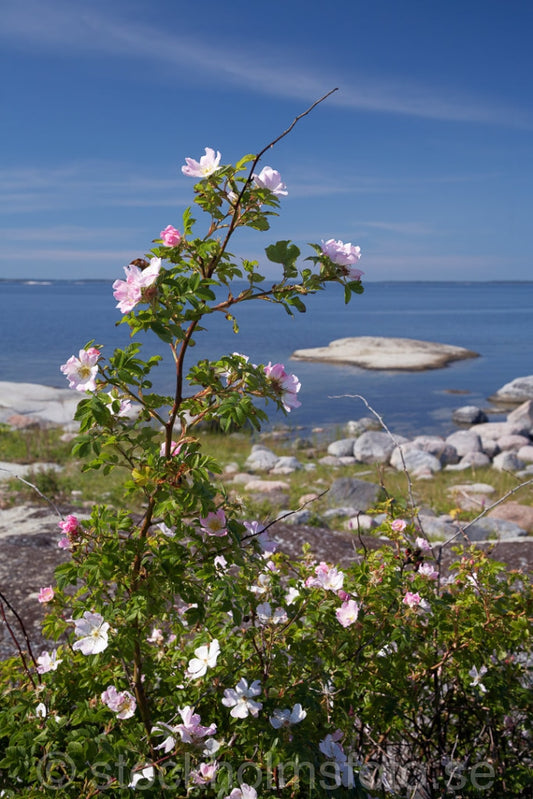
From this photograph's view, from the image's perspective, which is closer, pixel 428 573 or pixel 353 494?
pixel 428 573

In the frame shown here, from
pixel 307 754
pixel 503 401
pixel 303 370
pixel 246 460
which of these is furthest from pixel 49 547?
pixel 303 370

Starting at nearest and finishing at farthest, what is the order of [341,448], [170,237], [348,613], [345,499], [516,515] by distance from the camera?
1. [170,237]
2. [348,613]
3. [516,515]
4. [345,499]
5. [341,448]

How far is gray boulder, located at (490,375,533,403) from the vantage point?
24938 mm

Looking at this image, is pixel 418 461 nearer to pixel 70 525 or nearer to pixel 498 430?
pixel 498 430

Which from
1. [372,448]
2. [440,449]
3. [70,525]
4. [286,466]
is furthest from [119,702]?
[440,449]

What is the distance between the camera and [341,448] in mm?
15234

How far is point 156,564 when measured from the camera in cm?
192

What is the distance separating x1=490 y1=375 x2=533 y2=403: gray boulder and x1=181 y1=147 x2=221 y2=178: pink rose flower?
81.1 ft

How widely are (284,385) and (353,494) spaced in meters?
8.09

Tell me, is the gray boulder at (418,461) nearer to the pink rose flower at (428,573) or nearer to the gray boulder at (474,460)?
the gray boulder at (474,460)

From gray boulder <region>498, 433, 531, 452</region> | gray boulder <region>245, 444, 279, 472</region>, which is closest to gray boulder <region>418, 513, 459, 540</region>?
gray boulder <region>245, 444, 279, 472</region>

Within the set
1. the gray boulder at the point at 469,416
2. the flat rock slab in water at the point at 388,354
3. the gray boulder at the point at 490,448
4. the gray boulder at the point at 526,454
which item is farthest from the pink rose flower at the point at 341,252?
the flat rock slab in water at the point at 388,354

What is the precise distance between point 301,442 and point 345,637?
1421cm

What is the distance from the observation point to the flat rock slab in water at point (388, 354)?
34.0 metres
